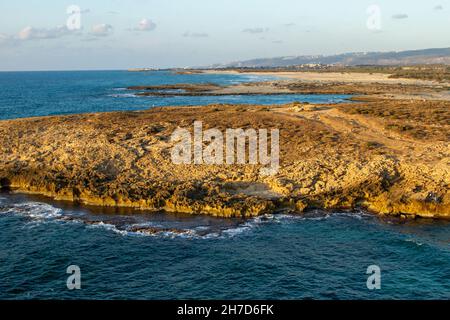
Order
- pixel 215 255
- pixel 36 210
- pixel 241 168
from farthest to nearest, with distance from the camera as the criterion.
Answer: pixel 241 168 < pixel 36 210 < pixel 215 255

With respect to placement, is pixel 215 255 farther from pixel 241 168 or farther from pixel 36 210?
pixel 36 210

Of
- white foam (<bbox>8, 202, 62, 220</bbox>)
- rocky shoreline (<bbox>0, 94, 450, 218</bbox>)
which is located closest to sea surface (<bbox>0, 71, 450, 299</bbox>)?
white foam (<bbox>8, 202, 62, 220</bbox>)

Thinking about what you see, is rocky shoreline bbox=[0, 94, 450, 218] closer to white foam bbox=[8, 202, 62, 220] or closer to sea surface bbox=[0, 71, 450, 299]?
sea surface bbox=[0, 71, 450, 299]

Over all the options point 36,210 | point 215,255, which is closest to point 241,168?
point 215,255

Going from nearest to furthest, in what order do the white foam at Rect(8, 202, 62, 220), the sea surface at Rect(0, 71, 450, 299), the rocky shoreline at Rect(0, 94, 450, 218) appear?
the sea surface at Rect(0, 71, 450, 299), the white foam at Rect(8, 202, 62, 220), the rocky shoreline at Rect(0, 94, 450, 218)

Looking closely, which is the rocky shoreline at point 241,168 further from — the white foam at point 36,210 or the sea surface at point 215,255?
the white foam at point 36,210

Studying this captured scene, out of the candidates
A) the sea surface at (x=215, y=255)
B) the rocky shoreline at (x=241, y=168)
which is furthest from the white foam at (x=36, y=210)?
the rocky shoreline at (x=241, y=168)
